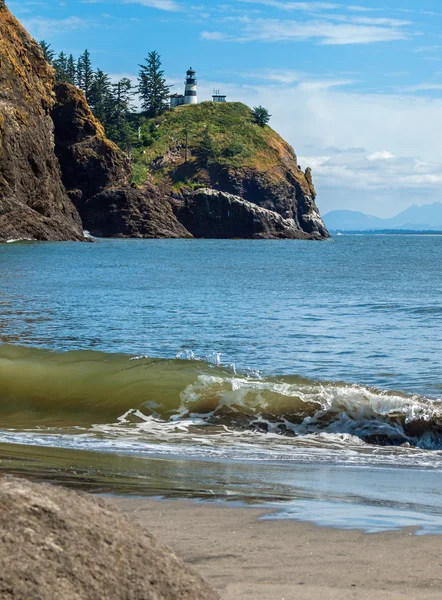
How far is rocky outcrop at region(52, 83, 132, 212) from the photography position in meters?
96.5

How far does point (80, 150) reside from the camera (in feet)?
318

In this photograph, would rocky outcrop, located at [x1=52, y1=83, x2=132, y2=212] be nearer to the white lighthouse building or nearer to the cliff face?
the cliff face

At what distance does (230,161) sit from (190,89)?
2811 centimetres

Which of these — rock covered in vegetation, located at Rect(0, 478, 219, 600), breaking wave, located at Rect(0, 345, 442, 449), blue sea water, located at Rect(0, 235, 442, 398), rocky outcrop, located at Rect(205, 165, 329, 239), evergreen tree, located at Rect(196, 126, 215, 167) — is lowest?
breaking wave, located at Rect(0, 345, 442, 449)

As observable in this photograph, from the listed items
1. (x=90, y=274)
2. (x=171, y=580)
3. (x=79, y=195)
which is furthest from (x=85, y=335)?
(x=79, y=195)

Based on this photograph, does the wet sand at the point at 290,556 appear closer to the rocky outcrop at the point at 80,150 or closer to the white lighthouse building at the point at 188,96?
the rocky outcrop at the point at 80,150

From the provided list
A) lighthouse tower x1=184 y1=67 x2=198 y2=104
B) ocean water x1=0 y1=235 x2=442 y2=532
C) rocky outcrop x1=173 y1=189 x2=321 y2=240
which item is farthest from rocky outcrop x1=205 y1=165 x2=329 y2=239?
ocean water x1=0 y1=235 x2=442 y2=532

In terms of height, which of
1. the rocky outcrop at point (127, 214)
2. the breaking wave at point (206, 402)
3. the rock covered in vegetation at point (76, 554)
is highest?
the rocky outcrop at point (127, 214)

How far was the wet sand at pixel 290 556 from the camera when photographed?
3732 millimetres

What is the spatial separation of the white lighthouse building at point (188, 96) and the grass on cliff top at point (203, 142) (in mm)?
2481

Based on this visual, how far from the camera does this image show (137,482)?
646cm

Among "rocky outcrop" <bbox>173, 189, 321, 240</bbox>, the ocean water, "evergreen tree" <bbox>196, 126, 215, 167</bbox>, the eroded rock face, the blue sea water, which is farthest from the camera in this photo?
"evergreen tree" <bbox>196, 126, 215, 167</bbox>

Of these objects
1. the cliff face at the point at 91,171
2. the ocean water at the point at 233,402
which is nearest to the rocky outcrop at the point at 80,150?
the cliff face at the point at 91,171

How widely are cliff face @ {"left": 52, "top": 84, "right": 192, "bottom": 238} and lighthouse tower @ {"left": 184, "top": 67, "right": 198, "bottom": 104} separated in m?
55.8
